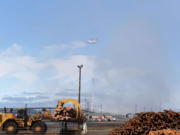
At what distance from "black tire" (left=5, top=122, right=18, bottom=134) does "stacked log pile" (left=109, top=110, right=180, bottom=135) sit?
13.1 meters

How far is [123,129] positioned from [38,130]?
11.5 m

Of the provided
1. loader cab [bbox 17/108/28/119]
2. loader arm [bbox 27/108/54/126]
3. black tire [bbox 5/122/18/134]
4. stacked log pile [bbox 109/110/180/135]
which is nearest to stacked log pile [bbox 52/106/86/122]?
loader arm [bbox 27/108/54/126]

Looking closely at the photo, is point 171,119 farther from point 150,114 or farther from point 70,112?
point 70,112

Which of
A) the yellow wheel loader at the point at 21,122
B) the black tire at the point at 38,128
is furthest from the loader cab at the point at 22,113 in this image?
the black tire at the point at 38,128

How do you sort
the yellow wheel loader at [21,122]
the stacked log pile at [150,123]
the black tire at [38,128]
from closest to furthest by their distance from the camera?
the stacked log pile at [150,123], the black tire at [38,128], the yellow wheel loader at [21,122]

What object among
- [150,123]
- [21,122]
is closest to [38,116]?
[21,122]

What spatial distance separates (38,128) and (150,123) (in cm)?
1218

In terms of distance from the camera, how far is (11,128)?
59.9 ft

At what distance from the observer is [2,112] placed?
765 inches

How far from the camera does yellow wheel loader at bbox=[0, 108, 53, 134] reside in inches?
687

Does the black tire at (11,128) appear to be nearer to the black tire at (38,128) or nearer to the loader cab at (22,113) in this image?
the loader cab at (22,113)

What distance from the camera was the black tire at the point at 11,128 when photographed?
18047mm

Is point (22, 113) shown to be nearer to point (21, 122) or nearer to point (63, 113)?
point (21, 122)

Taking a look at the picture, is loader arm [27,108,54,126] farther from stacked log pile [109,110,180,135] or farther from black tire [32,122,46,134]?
stacked log pile [109,110,180,135]
